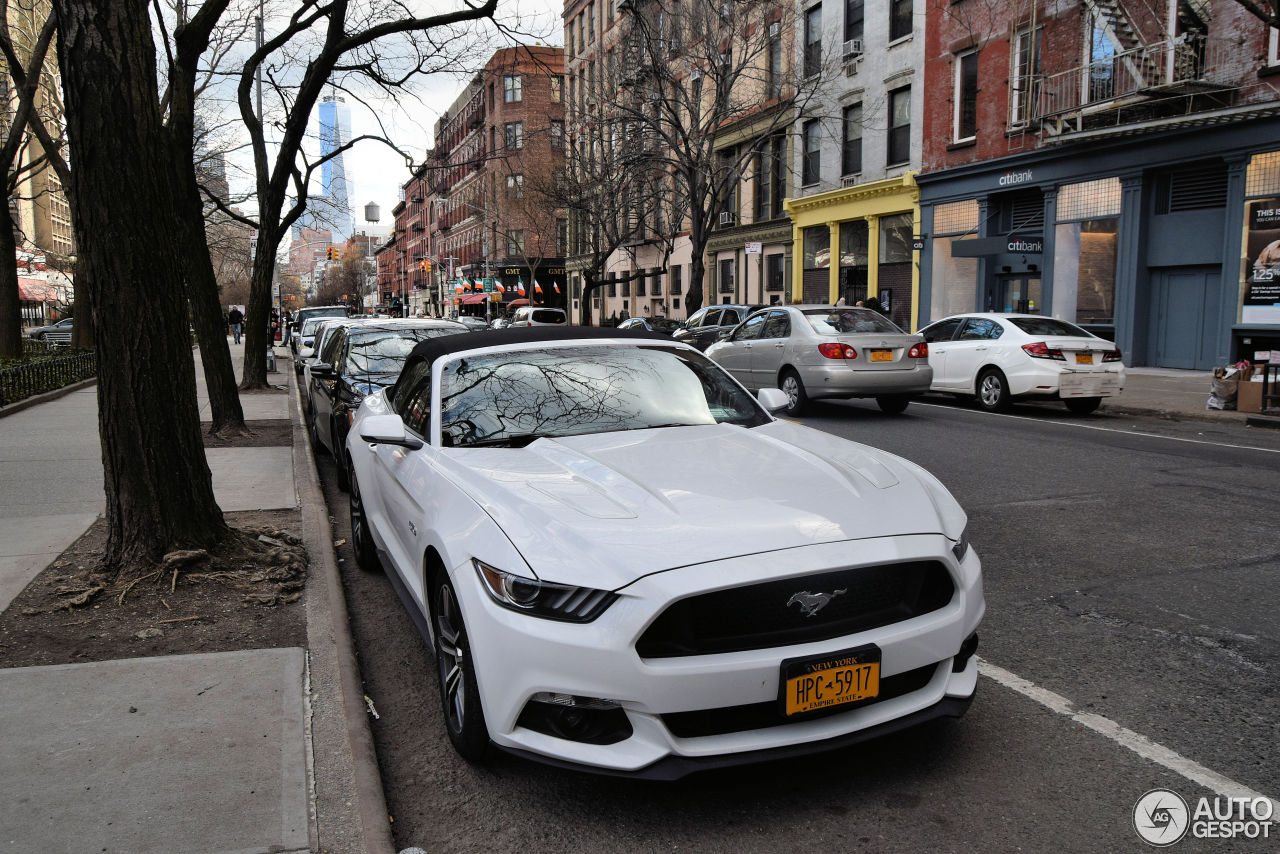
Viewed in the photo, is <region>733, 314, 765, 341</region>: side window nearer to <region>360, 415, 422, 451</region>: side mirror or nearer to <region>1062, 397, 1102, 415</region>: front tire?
<region>1062, 397, 1102, 415</region>: front tire

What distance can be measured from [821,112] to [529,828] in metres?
32.9

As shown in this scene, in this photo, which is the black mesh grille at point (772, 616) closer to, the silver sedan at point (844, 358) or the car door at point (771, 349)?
the silver sedan at point (844, 358)

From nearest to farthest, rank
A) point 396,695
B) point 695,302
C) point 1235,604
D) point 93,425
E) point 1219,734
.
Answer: point 1219,734 → point 396,695 → point 1235,604 → point 93,425 → point 695,302

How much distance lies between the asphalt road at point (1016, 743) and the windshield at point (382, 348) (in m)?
3.33

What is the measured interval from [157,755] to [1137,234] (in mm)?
23040

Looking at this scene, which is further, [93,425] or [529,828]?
[93,425]

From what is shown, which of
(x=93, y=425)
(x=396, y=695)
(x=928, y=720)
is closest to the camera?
(x=928, y=720)

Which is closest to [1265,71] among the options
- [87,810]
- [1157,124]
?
[1157,124]

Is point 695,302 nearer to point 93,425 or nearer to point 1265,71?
point 1265,71

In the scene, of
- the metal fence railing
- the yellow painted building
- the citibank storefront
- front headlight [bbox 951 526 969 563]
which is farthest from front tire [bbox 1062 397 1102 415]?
the yellow painted building

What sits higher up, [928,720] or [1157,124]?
[1157,124]

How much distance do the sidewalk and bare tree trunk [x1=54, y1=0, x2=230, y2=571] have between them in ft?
2.81

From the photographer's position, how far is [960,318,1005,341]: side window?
15.2 metres

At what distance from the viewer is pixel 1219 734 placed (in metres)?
3.68
